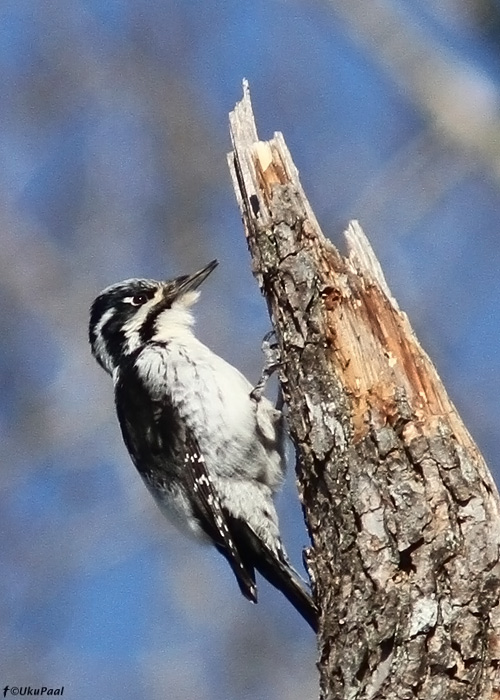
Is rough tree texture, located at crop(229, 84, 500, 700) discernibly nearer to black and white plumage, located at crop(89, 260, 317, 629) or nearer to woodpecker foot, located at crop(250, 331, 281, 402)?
woodpecker foot, located at crop(250, 331, 281, 402)

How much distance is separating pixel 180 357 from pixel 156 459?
49 cm

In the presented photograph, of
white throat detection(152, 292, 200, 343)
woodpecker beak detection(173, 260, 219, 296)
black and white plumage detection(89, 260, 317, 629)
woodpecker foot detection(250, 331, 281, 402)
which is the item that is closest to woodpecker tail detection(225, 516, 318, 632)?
black and white plumage detection(89, 260, 317, 629)

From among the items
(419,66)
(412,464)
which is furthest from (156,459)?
(419,66)

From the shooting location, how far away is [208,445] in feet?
17.2

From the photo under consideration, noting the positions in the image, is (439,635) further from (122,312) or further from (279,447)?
(122,312)

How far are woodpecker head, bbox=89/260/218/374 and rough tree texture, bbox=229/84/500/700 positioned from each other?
161 centimetres

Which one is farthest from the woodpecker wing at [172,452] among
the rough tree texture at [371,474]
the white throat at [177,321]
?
the rough tree texture at [371,474]

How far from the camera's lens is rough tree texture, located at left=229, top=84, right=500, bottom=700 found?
3.19 meters

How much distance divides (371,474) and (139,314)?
Result: 2.48 m

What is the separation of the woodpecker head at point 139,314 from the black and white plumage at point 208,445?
0.09 meters

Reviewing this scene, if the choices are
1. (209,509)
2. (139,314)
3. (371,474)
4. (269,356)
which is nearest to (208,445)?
(209,509)

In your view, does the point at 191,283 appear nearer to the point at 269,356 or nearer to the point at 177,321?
the point at 177,321

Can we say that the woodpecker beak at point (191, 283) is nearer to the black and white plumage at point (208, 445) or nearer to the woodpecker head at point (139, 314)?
the woodpecker head at point (139, 314)

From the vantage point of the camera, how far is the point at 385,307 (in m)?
3.74
